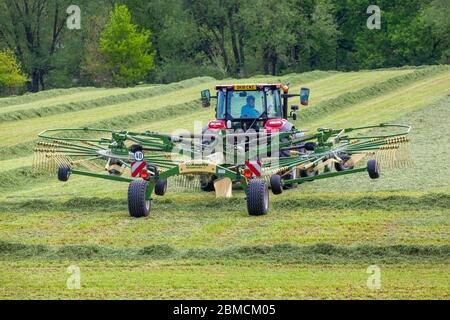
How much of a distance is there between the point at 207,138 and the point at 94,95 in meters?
27.3

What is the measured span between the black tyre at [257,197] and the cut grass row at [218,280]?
3329 mm

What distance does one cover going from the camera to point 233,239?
50.3 feet

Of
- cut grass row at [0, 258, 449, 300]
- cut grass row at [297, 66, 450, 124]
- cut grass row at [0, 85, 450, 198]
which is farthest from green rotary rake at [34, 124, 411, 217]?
cut grass row at [297, 66, 450, 124]

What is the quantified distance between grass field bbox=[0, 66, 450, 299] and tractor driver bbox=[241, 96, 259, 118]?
70.2 inches

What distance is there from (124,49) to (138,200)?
57.7 m

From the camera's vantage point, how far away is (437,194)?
1817 centimetres

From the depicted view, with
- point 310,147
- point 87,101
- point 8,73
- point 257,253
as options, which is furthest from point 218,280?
point 8,73

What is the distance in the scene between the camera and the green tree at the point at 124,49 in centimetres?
7297

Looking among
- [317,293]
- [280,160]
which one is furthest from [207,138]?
[317,293]

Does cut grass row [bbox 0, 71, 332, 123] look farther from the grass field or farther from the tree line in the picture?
the tree line

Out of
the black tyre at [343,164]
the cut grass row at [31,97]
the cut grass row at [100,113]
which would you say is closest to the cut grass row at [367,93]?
the cut grass row at [100,113]

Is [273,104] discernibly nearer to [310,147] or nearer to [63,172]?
[310,147]

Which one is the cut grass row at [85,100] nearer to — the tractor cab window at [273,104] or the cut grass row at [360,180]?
the cut grass row at [360,180]

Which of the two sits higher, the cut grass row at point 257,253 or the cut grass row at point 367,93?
the cut grass row at point 257,253
